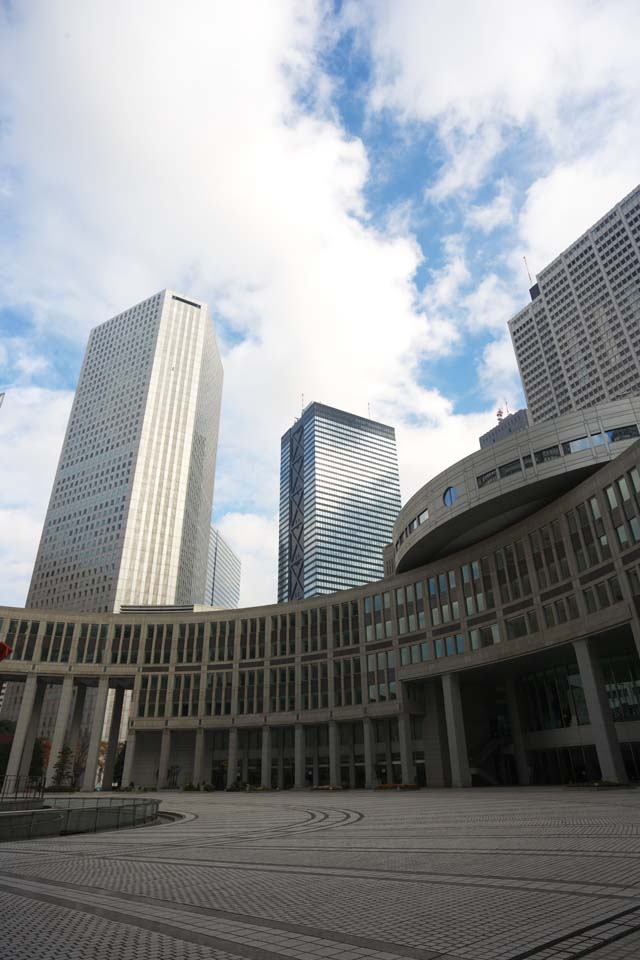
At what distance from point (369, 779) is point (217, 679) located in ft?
80.2

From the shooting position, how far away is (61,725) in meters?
76.2

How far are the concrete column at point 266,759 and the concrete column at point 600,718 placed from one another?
4481 cm

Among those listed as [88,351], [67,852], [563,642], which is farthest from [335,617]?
[88,351]

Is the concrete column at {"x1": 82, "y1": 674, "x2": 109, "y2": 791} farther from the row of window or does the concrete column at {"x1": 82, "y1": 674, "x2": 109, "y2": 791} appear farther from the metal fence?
the row of window

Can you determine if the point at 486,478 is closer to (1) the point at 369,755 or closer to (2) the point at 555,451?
(2) the point at 555,451

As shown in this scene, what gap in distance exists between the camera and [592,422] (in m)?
46.5

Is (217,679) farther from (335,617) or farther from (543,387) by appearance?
(543,387)

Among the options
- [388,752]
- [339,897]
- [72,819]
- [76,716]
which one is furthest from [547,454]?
[76,716]

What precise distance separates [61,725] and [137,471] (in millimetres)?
95435

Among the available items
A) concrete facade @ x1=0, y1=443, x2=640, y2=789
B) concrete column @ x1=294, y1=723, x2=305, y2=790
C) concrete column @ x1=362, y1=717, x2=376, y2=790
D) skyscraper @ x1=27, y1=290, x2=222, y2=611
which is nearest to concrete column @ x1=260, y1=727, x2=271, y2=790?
concrete facade @ x1=0, y1=443, x2=640, y2=789

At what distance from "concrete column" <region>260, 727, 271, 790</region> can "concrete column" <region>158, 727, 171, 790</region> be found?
505 inches

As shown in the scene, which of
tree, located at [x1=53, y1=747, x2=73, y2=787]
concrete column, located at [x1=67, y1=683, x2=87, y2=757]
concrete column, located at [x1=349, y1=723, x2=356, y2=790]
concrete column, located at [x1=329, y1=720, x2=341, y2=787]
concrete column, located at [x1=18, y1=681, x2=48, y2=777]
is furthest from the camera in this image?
concrete column, located at [x1=67, y1=683, x2=87, y2=757]

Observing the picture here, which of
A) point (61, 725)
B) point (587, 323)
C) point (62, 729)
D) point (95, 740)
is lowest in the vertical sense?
point (95, 740)

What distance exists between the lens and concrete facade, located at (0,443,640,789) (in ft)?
146
